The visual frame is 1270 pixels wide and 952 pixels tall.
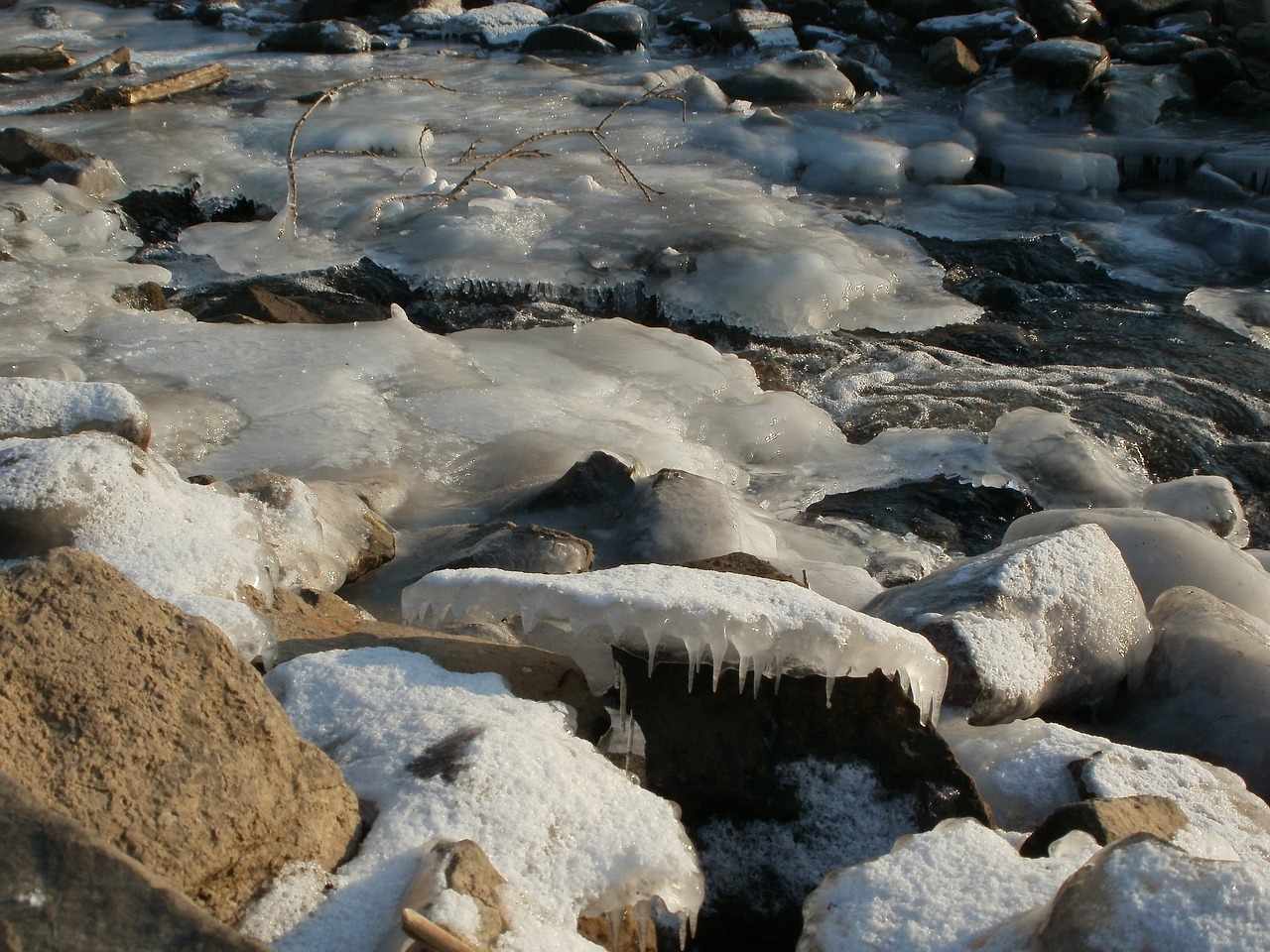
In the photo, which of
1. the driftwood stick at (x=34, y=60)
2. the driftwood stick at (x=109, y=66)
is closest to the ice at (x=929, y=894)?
the driftwood stick at (x=109, y=66)

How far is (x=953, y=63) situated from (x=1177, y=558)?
7741mm

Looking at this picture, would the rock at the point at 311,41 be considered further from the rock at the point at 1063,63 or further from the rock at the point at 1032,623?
the rock at the point at 1032,623

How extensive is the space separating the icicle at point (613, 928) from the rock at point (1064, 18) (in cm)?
1038

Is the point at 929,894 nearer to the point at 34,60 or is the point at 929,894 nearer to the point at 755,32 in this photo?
the point at 34,60

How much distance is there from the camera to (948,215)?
769 cm

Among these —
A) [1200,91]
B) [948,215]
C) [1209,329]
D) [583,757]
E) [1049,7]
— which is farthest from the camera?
[1049,7]

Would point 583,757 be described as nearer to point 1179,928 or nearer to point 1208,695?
point 1179,928

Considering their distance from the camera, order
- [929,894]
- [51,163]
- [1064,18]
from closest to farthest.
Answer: [929,894]
[51,163]
[1064,18]

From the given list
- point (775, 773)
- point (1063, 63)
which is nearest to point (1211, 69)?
point (1063, 63)

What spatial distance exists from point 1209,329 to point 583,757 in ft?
17.1

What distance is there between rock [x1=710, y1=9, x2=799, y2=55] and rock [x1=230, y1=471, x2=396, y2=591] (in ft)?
28.3

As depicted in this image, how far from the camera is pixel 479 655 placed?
93.4 inches

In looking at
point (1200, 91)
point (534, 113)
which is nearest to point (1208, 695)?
point (534, 113)

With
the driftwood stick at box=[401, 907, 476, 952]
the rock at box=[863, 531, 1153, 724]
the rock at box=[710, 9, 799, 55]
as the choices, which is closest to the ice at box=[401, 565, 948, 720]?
the rock at box=[863, 531, 1153, 724]
